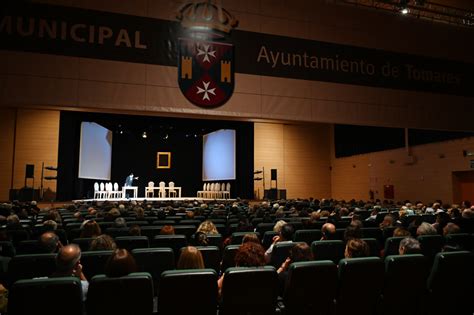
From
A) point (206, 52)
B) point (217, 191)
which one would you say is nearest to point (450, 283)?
point (206, 52)

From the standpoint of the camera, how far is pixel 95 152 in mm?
17891

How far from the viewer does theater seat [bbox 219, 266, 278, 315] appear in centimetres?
254

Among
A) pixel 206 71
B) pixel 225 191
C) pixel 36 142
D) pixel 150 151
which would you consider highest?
pixel 206 71

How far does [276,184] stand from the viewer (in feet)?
60.3

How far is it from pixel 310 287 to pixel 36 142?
51.9 feet

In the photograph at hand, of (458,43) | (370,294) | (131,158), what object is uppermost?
(458,43)

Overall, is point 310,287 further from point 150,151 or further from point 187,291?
point 150,151

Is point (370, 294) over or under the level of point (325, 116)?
under


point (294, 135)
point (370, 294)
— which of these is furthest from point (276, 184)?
point (370, 294)

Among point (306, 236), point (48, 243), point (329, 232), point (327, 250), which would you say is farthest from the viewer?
point (306, 236)

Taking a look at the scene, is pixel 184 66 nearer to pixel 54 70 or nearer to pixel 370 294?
pixel 54 70

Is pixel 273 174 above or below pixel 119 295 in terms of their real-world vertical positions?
above

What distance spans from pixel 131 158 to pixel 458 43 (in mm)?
16959

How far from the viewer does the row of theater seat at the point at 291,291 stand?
87.3 inches
